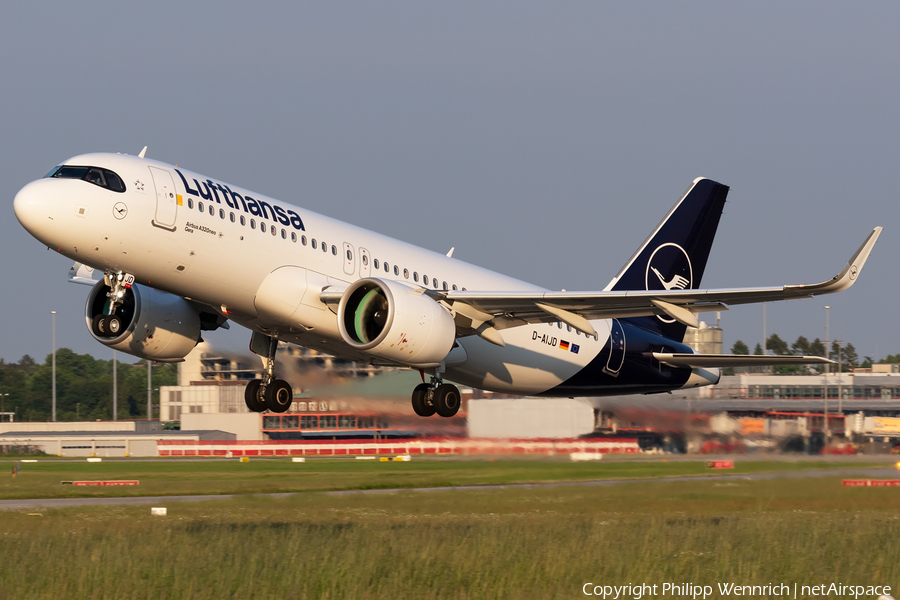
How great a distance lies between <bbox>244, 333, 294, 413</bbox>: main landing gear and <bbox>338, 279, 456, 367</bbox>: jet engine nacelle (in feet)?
14.5

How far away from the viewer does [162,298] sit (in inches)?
1160

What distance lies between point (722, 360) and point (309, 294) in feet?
44.9

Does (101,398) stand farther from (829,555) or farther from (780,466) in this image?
(829,555)

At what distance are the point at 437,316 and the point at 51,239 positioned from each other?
8.88 metres

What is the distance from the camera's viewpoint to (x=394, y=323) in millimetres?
25500

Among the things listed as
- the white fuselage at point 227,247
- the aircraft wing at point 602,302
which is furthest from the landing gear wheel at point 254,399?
the aircraft wing at point 602,302

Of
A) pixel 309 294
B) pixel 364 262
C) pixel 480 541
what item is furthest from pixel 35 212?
pixel 480 541

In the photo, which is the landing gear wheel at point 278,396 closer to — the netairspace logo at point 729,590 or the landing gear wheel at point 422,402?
the landing gear wheel at point 422,402

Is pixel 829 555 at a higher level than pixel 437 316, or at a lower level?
lower

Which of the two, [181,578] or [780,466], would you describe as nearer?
[181,578]

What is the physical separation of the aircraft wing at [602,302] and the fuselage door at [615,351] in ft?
14.8

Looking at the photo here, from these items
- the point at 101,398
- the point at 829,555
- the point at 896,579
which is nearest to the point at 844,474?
the point at 829,555

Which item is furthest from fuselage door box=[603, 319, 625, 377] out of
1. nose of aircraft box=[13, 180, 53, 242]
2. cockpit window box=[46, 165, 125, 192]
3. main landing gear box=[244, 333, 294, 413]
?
nose of aircraft box=[13, 180, 53, 242]

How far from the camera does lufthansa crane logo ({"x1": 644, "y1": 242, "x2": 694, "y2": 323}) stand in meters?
36.2
